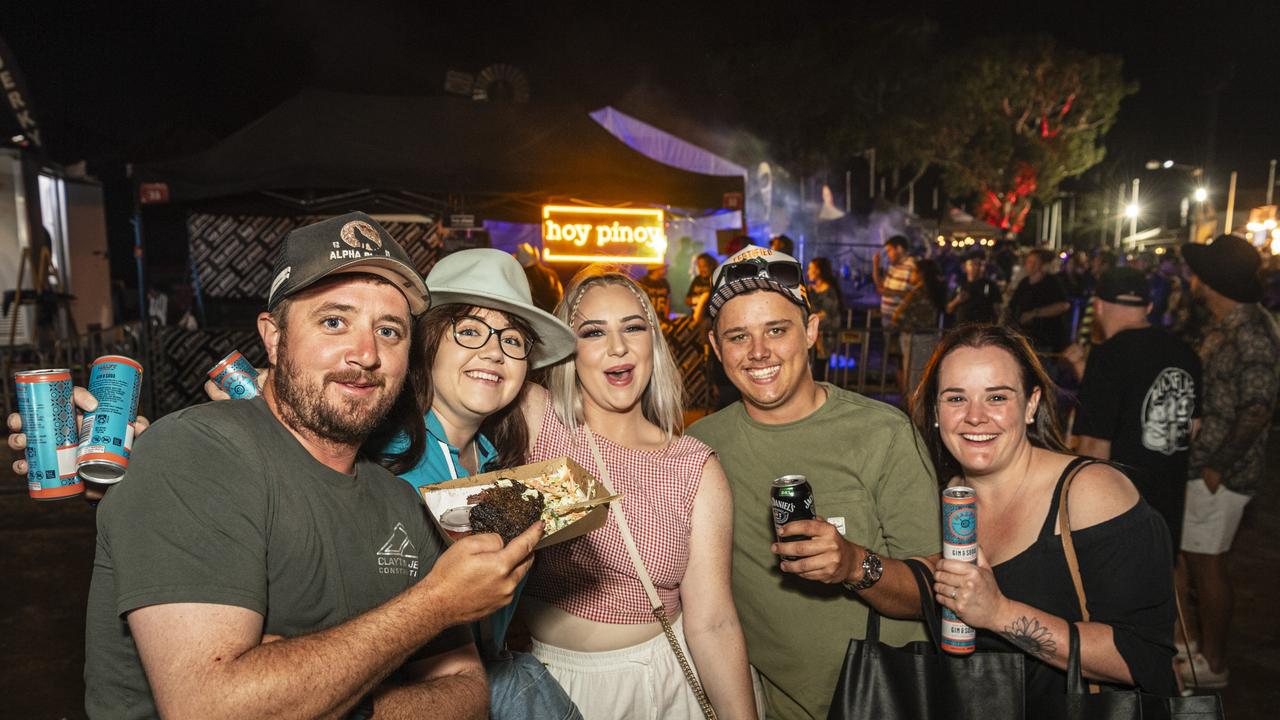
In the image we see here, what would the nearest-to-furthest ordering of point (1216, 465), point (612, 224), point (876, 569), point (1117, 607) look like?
point (1117, 607)
point (876, 569)
point (1216, 465)
point (612, 224)

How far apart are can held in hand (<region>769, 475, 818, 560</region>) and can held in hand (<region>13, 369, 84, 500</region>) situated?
2167 mm

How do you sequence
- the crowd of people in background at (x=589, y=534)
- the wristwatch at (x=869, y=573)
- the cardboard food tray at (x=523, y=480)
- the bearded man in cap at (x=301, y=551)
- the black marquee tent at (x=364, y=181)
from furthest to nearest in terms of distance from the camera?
the black marquee tent at (x=364, y=181), the wristwatch at (x=869, y=573), the cardboard food tray at (x=523, y=480), the crowd of people in background at (x=589, y=534), the bearded man in cap at (x=301, y=551)

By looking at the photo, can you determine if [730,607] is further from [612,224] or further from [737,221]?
[737,221]

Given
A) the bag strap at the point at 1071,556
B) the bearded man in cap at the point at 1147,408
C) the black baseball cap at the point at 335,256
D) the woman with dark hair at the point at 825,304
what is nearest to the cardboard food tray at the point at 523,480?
the black baseball cap at the point at 335,256

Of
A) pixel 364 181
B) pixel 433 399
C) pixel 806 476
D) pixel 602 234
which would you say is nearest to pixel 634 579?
pixel 806 476

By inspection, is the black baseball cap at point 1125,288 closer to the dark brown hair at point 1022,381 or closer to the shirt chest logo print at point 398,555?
the dark brown hair at point 1022,381

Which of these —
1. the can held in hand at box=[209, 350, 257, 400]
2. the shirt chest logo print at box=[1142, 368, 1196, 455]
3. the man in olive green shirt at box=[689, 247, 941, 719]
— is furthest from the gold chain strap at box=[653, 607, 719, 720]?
the shirt chest logo print at box=[1142, 368, 1196, 455]

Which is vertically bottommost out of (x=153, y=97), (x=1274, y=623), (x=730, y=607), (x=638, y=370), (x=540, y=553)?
(x=1274, y=623)

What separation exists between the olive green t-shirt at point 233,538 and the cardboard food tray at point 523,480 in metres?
0.26

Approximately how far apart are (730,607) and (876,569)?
1.89 feet

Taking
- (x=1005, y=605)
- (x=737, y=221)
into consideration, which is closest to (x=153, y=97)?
(x=737, y=221)

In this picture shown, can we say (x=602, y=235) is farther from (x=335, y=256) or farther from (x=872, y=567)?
(x=335, y=256)

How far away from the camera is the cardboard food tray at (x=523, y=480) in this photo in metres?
1.91

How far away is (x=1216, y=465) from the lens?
4723 mm
